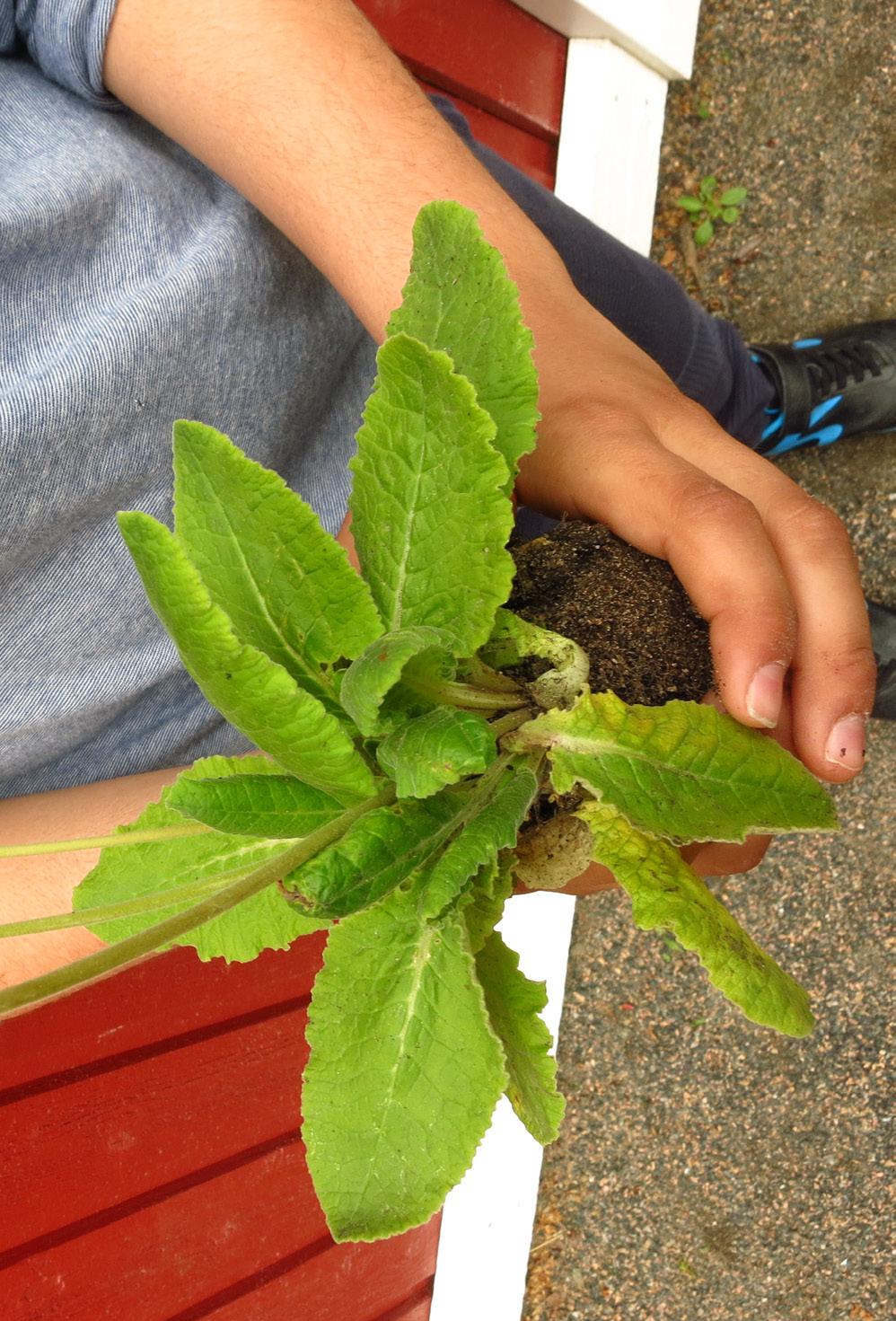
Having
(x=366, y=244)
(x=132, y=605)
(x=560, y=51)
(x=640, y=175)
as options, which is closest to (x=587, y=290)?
(x=366, y=244)

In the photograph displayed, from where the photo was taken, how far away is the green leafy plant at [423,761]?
626mm

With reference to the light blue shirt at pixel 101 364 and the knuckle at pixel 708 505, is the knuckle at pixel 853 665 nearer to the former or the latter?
the knuckle at pixel 708 505

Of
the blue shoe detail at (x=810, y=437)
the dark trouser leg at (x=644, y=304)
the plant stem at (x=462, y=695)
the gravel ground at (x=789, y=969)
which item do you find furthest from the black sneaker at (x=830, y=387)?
the plant stem at (x=462, y=695)

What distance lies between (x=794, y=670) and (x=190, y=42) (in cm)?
78

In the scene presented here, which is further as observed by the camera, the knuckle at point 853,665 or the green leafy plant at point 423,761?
the knuckle at point 853,665

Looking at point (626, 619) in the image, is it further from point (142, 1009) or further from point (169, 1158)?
point (169, 1158)

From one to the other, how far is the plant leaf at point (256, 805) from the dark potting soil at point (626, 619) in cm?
20

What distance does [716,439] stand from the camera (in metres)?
0.87

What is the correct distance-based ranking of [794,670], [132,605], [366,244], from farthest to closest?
[132,605] → [366,244] → [794,670]

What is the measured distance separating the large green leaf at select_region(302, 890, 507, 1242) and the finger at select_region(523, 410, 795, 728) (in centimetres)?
26

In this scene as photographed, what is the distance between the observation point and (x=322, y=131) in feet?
3.12

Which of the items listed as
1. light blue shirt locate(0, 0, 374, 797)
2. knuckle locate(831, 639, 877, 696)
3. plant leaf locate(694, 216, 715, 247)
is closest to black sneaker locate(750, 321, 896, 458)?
plant leaf locate(694, 216, 715, 247)

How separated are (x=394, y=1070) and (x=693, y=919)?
0.24 meters

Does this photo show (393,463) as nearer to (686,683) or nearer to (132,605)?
(686,683)
